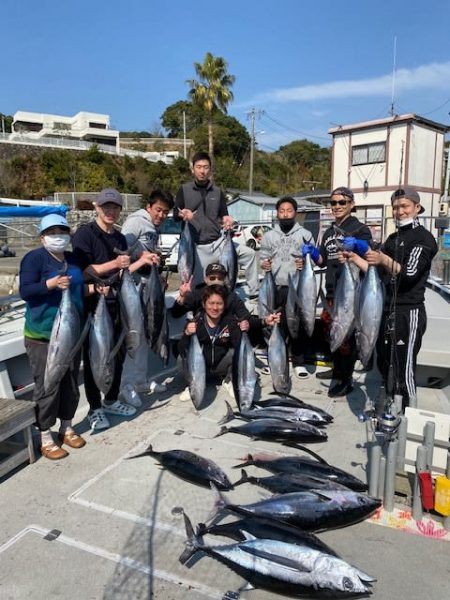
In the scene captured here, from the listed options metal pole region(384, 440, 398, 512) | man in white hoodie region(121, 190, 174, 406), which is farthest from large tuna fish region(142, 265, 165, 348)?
metal pole region(384, 440, 398, 512)

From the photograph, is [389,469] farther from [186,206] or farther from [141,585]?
[186,206]

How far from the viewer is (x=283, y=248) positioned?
4.79 meters

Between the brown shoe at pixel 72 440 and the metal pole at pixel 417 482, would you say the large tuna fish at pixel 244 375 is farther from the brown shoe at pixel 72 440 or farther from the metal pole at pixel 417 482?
the metal pole at pixel 417 482

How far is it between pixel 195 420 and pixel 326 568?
210cm

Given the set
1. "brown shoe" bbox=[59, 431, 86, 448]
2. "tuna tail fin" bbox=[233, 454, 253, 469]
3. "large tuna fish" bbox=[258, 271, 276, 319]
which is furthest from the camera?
"large tuna fish" bbox=[258, 271, 276, 319]

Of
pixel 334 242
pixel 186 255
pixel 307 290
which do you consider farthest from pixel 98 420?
pixel 334 242

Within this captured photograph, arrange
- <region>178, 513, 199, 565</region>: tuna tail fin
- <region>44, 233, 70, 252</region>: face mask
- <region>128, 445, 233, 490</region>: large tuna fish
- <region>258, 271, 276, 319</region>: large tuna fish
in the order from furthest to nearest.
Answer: <region>258, 271, 276, 319</region>: large tuna fish, <region>44, 233, 70, 252</region>: face mask, <region>128, 445, 233, 490</region>: large tuna fish, <region>178, 513, 199, 565</region>: tuna tail fin

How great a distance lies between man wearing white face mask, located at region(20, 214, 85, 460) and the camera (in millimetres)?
3061

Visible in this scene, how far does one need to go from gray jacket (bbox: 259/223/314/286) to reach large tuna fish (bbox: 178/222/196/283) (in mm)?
1036

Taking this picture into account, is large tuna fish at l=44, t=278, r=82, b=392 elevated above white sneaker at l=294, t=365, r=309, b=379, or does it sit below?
above

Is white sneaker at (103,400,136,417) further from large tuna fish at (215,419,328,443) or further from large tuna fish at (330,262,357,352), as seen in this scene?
large tuna fish at (330,262,357,352)

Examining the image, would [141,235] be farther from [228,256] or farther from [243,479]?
[243,479]

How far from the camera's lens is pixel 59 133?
59.1 meters

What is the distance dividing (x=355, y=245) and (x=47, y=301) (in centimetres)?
229
